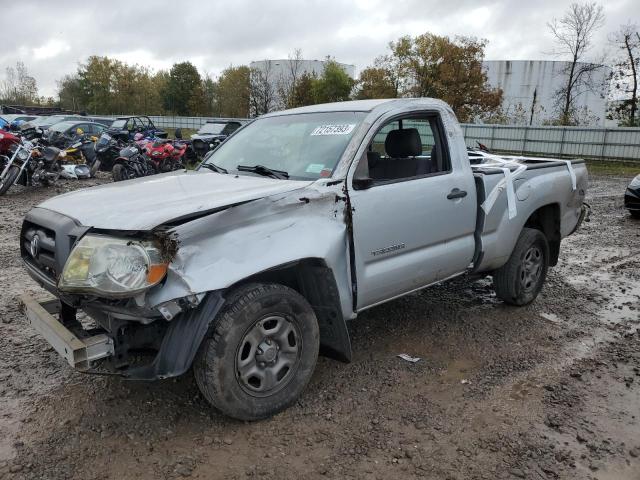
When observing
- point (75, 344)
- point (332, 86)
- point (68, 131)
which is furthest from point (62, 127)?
point (332, 86)

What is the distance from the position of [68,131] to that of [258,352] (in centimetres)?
1717

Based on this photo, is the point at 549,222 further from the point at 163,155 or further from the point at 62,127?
the point at 62,127

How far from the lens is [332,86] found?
44844 millimetres

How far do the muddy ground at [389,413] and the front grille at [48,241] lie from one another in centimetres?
86

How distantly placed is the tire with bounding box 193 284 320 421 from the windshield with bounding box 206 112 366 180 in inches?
36.1

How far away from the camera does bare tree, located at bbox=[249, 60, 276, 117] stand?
44344 millimetres

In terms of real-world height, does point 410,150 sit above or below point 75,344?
above

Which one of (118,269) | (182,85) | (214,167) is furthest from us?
(182,85)

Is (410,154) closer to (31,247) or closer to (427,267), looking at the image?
(427,267)

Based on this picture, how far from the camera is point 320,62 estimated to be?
5341 centimetres

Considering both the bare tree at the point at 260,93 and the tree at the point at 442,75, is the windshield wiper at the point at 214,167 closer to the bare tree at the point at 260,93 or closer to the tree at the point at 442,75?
the tree at the point at 442,75

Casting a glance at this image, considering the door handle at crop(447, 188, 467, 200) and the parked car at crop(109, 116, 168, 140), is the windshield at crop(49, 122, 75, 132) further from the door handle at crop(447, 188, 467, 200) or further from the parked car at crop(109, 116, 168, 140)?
the door handle at crop(447, 188, 467, 200)

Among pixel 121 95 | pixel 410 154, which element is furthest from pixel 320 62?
pixel 410 154

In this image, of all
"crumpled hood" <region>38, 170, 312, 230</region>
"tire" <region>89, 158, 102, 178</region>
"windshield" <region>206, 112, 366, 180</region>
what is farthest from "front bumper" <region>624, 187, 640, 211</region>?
"tire" <region>89, 158, 102, 178</region>
